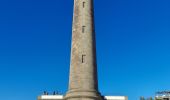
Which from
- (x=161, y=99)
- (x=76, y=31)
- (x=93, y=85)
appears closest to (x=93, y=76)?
(x=93, y=85)

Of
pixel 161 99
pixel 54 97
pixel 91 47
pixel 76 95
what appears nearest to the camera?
pixel 76 95

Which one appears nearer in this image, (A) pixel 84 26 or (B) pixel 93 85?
(B) pixel 93 85

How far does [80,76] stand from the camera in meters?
27.4

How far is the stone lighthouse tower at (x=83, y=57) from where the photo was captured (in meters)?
27.1

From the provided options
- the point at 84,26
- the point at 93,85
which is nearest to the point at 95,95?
the point at 93,85

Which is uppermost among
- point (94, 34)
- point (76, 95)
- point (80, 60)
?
point (94, 34)

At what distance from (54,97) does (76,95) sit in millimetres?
4886

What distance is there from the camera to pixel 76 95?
88.1ft

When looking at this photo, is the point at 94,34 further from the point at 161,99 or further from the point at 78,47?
the point at 161,99

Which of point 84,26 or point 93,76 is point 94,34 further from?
point 93,76

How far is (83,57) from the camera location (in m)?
28.1

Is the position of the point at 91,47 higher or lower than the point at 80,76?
higher

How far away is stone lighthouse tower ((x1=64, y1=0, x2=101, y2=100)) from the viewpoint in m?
27.1

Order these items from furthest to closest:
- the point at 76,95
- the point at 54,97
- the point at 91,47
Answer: the point at 54,97 < the point at 91,47 < the point at 76,95
